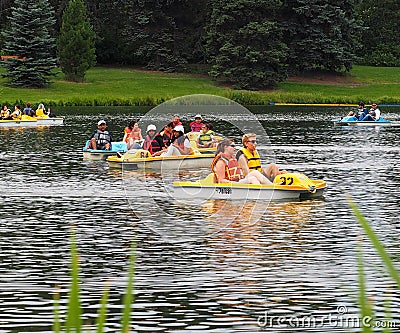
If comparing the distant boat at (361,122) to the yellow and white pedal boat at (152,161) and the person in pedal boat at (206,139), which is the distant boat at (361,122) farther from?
the yellow and white pedal boat at (152,161)

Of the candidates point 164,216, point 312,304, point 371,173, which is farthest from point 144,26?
point 312,304

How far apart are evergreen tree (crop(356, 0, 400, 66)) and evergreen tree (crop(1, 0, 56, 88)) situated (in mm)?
37525

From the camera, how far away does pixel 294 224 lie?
17281mm

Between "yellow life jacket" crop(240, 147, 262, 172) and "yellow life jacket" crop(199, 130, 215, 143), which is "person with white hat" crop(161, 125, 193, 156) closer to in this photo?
"yellow life jacket" crop(199, 130, 215, 143)

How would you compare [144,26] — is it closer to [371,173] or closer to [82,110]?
[82,110]

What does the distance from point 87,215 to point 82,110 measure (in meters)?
47.3

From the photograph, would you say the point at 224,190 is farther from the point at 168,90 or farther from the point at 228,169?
the point at 168,90

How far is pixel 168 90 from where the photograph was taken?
8075 cm

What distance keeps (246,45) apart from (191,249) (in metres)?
73.2

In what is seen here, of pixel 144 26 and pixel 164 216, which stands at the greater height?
pixel 144 26

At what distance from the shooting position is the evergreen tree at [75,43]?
8112cm

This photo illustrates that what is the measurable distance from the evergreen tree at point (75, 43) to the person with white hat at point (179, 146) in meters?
52.5

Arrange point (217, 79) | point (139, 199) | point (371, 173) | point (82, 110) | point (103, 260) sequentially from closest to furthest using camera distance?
point (103, 260) < point (139, 199) < point (371, 173) < point (82, 110) < point (217, 79)

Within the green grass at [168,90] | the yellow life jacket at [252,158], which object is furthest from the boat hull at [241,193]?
the green grass at [168,90]
